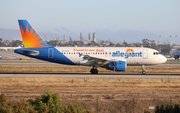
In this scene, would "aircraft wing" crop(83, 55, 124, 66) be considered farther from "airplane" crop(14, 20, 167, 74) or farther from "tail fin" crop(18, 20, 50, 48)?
"tail fin" crop(18, 20, 50, 48)

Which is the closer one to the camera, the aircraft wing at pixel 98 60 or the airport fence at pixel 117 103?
the airport fence at pixel 117 103

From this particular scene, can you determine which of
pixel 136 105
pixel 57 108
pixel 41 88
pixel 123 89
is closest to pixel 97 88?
pixel 123 89

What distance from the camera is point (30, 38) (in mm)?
47625

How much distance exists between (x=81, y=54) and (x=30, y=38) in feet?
18.9

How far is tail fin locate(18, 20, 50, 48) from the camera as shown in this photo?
156ft

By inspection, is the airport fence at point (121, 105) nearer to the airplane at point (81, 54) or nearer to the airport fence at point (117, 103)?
the airport fence at point (117, 103)

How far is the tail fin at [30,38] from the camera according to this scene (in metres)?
47.5

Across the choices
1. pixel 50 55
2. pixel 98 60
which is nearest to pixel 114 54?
pixel 98 60

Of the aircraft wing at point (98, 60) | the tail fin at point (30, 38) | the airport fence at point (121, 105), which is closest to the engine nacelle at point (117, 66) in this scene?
the aircraft wing at point (98, 60)

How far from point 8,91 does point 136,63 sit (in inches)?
788

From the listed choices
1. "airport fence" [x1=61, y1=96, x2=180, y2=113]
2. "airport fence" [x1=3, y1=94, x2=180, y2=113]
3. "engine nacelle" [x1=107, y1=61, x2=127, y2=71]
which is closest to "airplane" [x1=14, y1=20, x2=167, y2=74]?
"engine nacelle" [x1=107, y1=61, x2=127, y2=71]

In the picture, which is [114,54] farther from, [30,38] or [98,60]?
[30,38]

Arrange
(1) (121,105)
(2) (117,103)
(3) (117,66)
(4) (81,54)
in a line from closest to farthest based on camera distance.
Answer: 1. (1) (121,105)
2. (2) (117,103)
3. (3) (117,66)
4. (4) (81,54)

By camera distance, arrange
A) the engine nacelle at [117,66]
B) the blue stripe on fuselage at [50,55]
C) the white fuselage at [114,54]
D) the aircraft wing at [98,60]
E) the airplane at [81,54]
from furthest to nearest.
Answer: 1. the white fuselage at [114,54]
2. the blue stripe on fuselage at [50,55]
3. the airplane at [81,54]
4. the aircraft wing at [98,60]
5. the engine nacelle at [117,66]
